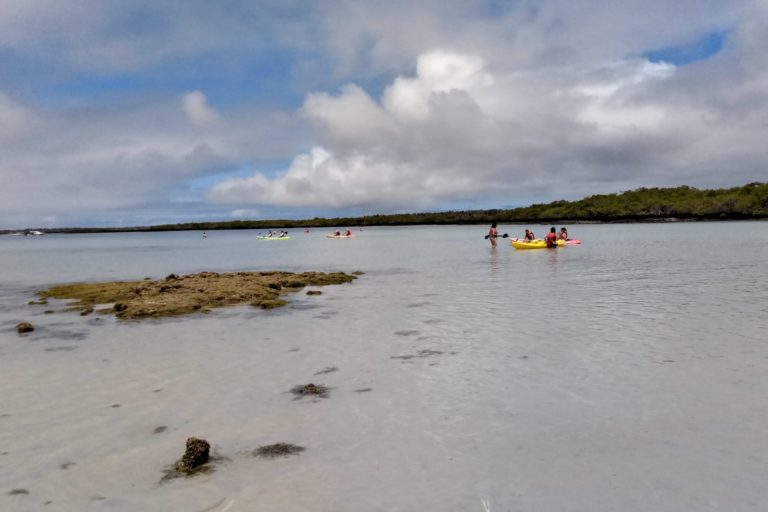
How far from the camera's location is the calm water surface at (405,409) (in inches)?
235

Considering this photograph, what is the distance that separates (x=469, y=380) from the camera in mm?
9836

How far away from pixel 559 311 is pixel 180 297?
44.8 ft

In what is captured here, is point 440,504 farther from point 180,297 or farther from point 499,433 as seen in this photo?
point 180,297

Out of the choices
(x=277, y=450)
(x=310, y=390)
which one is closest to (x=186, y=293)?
(x=310, y=390)

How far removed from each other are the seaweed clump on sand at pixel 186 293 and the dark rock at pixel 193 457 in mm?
12209

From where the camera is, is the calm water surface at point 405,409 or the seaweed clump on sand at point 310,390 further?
the seaweed clump on sand at point 310,390

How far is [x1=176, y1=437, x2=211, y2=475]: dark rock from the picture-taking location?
6.51 meters

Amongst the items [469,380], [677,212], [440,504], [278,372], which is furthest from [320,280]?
[677,212]

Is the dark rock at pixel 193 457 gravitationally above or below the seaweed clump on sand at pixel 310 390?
above

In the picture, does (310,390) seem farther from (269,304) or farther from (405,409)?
(269,304)

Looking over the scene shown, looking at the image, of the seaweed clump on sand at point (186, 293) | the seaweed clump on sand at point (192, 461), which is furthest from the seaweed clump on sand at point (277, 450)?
the seaweed clump on sand at point (186, 293)

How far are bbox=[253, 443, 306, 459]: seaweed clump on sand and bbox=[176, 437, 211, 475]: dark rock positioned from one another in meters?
0.64

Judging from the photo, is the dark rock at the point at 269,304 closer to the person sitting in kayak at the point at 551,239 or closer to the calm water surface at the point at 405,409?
the calm water surface at the point at 405,409

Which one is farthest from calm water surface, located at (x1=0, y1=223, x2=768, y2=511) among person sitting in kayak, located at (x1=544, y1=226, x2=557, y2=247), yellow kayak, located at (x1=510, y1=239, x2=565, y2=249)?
yellow kayak, located at (x1=510, y1=239, x2=565, y2=249)
